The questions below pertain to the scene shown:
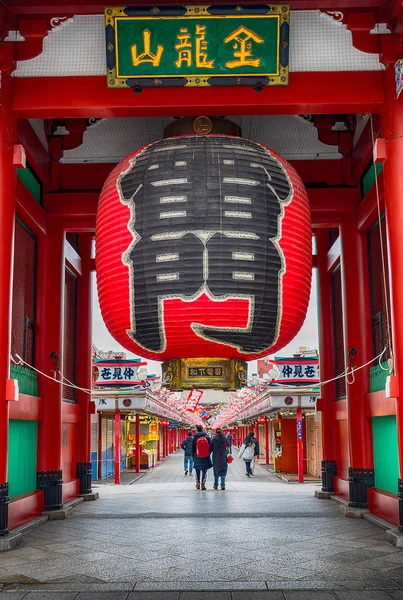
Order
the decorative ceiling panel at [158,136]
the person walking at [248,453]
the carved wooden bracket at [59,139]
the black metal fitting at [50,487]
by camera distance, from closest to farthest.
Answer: the black metal fitting at [50,487] → the decorative ceiling panel at [158,136] → the carved wooden bracket at [59,139] → the person walking at [248,453]

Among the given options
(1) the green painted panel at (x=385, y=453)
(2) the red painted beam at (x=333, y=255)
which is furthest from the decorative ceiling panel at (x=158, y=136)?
(1) the green painted panel at (x=385, y=453)

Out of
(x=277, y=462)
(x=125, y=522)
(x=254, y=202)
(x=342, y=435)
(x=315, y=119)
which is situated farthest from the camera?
(x=277, y=462)

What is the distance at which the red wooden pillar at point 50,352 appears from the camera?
1206cm

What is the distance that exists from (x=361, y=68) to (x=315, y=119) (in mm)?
3005

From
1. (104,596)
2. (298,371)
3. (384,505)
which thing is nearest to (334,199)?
(384,505)

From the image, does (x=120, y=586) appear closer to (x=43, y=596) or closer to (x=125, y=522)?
(x=43, y=596)

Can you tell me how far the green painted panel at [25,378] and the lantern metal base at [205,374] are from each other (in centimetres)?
498

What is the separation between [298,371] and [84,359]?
28.8ft

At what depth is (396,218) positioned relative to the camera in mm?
8727

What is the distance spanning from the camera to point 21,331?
1164 cm

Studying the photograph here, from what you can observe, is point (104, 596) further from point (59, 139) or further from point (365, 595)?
point (59, 139)

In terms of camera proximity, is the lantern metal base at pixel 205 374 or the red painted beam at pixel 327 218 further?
the red painted beam at pixel 327 218

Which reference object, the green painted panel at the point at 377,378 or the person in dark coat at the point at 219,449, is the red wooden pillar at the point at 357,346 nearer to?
the green painted panel at the point at 377,378

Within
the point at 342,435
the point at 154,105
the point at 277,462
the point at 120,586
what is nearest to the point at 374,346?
the point at 342,435
